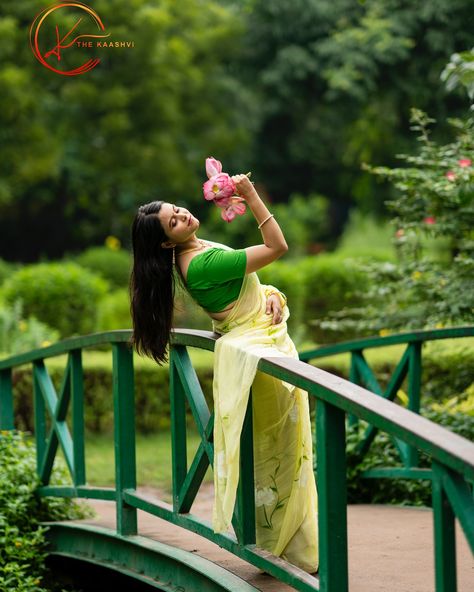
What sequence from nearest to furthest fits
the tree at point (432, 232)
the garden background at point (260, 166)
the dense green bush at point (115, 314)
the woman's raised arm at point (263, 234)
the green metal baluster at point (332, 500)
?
the green metal baluster at point (332, 500) < the woman's raised arm at point (263, 234) < the tree at point (432, 232) < the garden background at point (260, 166) < the dense green bush at point (115, 314)

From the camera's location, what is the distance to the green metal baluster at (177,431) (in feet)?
15.3

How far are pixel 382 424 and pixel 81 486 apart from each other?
3.08 metres

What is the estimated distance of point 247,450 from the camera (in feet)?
13.3

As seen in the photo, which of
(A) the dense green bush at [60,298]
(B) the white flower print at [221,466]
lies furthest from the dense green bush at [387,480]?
(A) the dense green bush at [60,298]

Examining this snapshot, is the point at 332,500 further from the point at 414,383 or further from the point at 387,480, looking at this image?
the point at 387,480

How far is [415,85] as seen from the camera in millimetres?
17203

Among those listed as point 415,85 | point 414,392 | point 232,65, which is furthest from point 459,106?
point 414,392

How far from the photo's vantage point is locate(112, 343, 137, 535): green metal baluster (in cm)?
527

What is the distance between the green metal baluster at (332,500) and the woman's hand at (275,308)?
2.68ft

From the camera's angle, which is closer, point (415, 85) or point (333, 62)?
point (415, 85)

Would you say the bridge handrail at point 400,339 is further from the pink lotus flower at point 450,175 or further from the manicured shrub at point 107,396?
the manicured shrub at point 107,396

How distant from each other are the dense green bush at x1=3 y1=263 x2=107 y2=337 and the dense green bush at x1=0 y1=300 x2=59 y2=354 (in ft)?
0.77

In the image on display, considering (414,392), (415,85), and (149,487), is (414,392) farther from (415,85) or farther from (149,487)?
(415,85)

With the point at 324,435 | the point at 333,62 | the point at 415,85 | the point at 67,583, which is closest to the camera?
the point at 324,435
